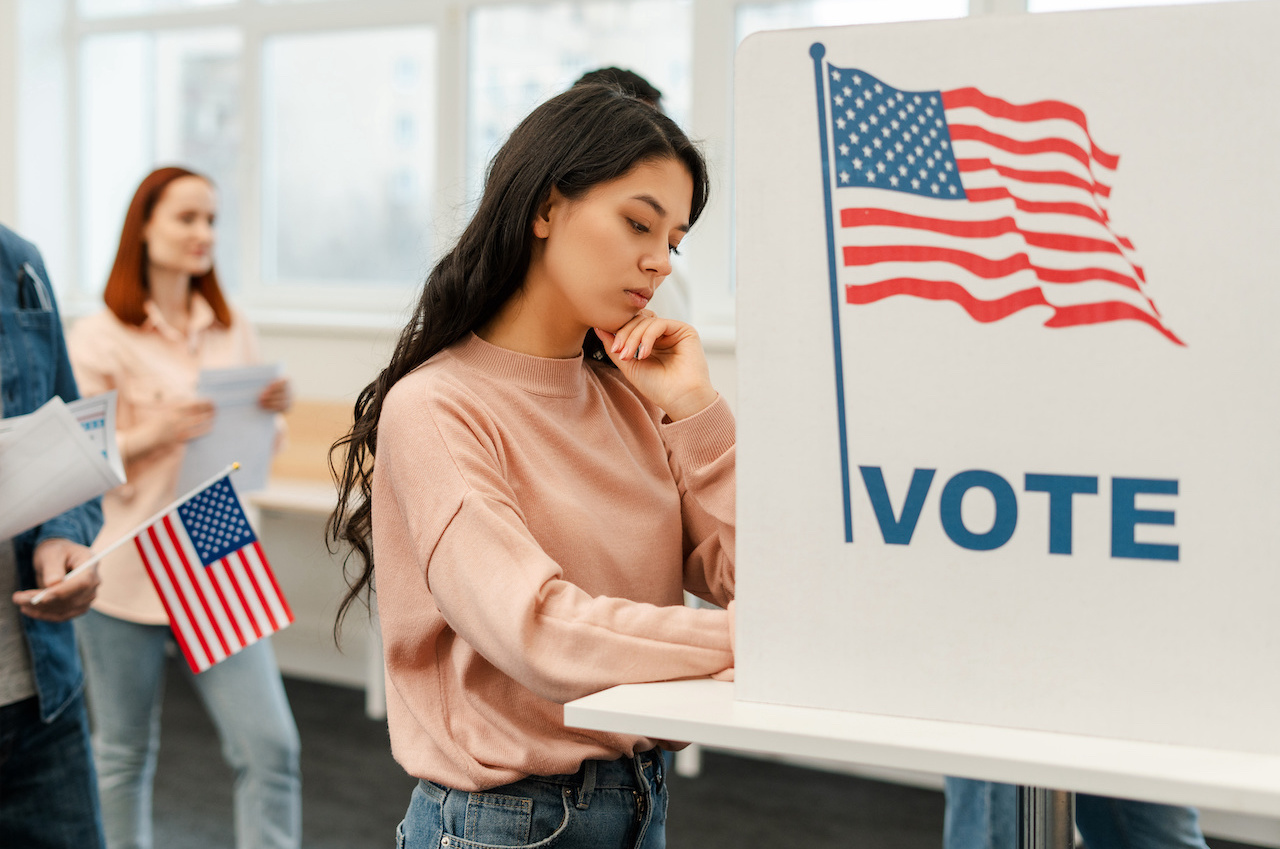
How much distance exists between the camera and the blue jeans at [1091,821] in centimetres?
159

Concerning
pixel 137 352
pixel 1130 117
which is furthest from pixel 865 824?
pixel 1130 117

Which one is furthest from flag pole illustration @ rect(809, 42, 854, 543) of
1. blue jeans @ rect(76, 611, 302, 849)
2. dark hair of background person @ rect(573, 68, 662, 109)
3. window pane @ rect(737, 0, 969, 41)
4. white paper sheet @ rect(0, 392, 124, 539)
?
window pane @ rect(737, 0, 969, 41)

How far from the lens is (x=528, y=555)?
0.92 meters

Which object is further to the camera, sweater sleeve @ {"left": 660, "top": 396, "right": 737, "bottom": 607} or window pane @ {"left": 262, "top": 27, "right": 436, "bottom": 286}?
window pane @ {"left": 262, "top": 27, "right": 436, "bottom": 286}

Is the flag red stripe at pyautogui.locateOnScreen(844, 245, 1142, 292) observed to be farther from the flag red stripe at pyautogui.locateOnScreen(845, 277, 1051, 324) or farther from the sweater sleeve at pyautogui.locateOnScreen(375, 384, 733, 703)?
the sweater sleeve at pyautogui.locateOnScreen(375, 384, 733, 703)

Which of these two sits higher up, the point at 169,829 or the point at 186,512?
the point at 186,512

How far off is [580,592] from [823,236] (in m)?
0.35

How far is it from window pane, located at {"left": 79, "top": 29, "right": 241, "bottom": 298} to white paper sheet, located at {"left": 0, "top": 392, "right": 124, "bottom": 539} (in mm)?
3660

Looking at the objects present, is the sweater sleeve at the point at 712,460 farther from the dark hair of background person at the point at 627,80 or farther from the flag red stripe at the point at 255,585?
the flag red stripe at the point at 255,585

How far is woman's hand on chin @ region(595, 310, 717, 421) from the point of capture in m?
1.14

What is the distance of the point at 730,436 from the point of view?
1.12 meters

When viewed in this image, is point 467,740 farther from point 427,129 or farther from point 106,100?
point 106,100

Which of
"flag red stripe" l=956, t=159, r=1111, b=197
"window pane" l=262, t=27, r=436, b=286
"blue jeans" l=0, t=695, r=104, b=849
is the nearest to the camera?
"flag red stripe" l=956, t=159, r=1111, b=197

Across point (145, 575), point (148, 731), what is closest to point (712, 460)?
point (145, 575)
